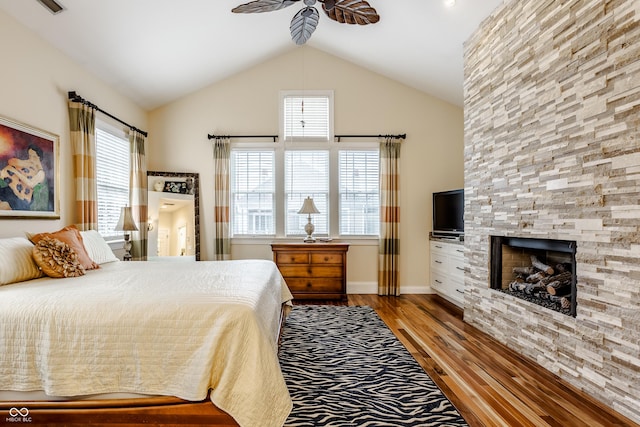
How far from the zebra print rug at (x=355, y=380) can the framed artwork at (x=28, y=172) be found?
2.48m

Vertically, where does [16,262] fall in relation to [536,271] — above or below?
above

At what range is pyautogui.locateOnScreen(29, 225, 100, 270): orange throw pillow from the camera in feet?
8.38

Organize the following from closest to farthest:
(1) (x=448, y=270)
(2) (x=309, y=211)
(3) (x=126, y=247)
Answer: (3) (x=126, y=247) < (1) (x=448, y=270) < (2) (x=309, y=211)

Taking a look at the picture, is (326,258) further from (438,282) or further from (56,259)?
(56,259)

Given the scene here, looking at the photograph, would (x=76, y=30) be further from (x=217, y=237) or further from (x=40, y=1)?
(x=217, y=237)

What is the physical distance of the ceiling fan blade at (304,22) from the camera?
2658 mm

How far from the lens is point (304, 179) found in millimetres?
5168

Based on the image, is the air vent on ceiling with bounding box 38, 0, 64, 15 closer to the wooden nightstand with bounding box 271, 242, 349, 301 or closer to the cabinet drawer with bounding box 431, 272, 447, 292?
the wooden nightstand with bounding box 271, 242, 349, 301

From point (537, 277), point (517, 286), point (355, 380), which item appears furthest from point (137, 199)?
point (537, 277)

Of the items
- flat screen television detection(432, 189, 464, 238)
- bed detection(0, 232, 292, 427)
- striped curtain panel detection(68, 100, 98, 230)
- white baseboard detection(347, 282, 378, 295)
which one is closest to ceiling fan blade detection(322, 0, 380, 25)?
bed detection(0, 232, 292, 427)

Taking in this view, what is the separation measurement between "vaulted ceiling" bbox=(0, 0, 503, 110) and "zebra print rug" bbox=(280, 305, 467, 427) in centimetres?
326

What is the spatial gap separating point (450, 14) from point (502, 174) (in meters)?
1.70

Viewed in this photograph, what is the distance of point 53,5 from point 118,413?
315cm

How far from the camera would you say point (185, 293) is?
1.80 metres
